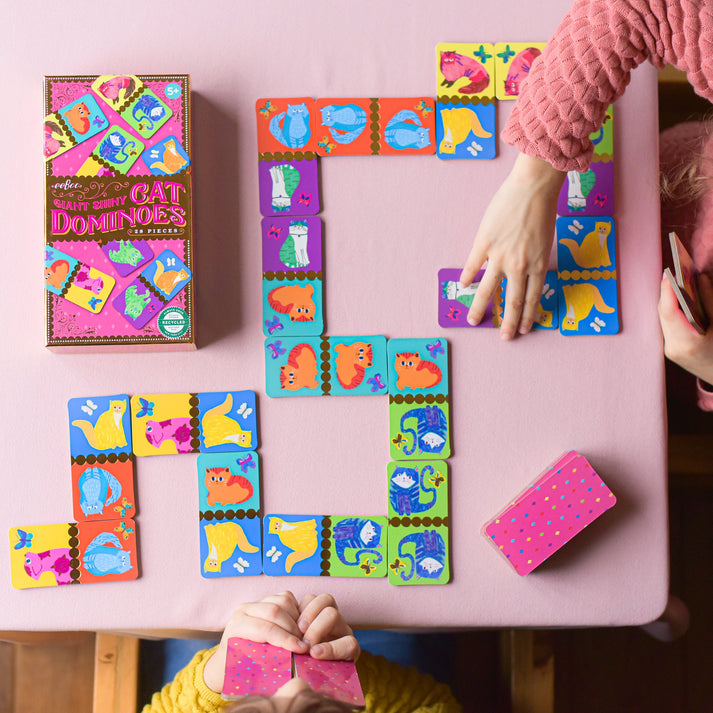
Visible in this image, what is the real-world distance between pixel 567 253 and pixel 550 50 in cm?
22

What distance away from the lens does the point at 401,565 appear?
755 mm

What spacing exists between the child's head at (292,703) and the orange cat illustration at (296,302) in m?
0.38

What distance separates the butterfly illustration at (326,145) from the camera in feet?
2.51

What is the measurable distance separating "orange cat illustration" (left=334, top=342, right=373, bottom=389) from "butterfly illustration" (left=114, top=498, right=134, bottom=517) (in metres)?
0.28

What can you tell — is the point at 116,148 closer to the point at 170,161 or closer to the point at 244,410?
the point at 170,161

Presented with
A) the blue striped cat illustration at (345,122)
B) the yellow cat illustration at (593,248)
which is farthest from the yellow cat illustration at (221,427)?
the yellow cat illustration at (593,248)

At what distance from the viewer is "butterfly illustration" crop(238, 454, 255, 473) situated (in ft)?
2.48

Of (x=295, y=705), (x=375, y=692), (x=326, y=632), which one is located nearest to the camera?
(x=295, y=705)

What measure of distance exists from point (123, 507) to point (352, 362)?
0.31 metres

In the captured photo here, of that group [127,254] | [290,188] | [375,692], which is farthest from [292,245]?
[375,692]

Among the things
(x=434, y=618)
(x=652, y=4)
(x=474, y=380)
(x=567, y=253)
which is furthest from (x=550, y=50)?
(x=434, y=618)

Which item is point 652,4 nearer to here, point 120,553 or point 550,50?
point 550,50

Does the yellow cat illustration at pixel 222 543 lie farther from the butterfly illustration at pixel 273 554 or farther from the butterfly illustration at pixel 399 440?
the butterfly illustration at pixel 399 440

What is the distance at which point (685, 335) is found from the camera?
740 millimetres
